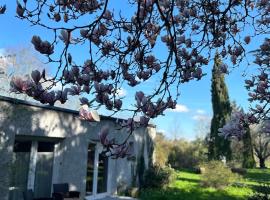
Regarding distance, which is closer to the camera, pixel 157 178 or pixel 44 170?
pixel 44 170

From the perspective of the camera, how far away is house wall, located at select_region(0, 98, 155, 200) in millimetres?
10523

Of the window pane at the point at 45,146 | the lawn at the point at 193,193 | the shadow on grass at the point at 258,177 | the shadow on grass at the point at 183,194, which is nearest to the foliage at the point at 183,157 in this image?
the shadow on grass at the point at 258,177

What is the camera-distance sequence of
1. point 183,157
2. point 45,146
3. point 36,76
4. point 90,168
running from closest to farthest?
point 36,76 < point 45,146 < point 90,168 < point 183,157

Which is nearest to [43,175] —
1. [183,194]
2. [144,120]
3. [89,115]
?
[183,194]

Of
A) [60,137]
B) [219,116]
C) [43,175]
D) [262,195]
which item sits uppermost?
[219,116]

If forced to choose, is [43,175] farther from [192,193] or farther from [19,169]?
[192,193]

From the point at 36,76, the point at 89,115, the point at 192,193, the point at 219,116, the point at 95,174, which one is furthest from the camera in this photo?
the point at 219,116

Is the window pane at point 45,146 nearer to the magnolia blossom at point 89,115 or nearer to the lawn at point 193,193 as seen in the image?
the lawn at point 193,193

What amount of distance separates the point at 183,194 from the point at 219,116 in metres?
18.9

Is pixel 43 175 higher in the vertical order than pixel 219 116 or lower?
lower

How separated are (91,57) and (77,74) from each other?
0.22 m

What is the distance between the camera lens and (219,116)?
34.5 m

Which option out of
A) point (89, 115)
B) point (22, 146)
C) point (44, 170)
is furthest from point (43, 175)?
point (89, 115)

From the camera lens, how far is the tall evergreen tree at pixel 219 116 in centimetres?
3378
